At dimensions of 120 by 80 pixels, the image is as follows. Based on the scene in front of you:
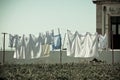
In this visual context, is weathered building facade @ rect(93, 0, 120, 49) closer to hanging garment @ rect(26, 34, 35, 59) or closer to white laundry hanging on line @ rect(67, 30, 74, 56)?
white laundry hanging on line @ rect(67, 30, 74, 56)

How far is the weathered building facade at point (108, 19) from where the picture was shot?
25812mm

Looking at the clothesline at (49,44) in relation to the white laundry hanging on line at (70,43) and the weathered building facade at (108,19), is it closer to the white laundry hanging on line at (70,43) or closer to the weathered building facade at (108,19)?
the white laundry hanging on line at (70,43)

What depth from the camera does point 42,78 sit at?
12.2 meters

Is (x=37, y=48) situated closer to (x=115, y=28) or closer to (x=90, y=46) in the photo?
(x=90, y=46)

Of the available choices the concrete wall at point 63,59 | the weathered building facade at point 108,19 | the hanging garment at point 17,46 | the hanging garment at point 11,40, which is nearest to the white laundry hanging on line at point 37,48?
the concrete wall at point 63,59

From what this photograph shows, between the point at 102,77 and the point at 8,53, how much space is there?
344 inches

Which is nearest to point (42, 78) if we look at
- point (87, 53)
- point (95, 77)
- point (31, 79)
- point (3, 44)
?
point (31, 79)

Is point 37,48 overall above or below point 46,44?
below

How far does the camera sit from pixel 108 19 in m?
26.1

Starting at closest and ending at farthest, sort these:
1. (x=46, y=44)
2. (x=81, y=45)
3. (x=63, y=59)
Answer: (x=81, y=45), (x=46, y=44), (x=63, y=59)

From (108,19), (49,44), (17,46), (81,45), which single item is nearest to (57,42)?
(49,44)

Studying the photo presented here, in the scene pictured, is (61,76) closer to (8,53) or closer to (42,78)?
(42,78)

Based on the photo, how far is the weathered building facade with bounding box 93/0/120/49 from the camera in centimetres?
2581

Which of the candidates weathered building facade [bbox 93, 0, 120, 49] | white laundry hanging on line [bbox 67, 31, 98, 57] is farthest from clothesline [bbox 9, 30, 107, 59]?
weathered building facade [bbox 93, 0, 120, 49]
